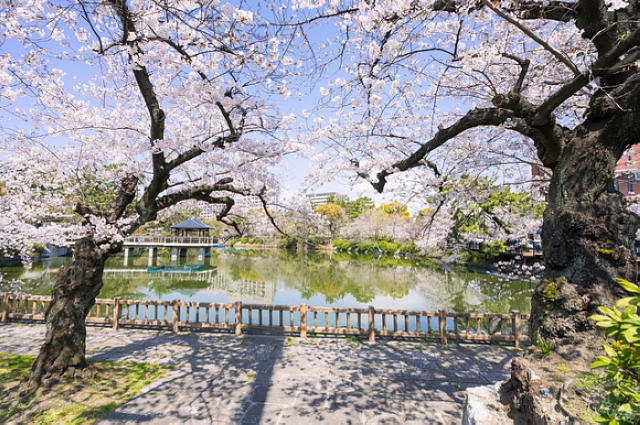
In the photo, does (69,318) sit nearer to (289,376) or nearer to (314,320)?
(289,376)

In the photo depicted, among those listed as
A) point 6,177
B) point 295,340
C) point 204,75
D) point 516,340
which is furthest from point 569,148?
point 6,177

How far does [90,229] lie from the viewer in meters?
4.16

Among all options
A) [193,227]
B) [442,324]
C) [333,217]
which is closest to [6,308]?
[442,324]

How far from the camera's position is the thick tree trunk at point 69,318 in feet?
12.8

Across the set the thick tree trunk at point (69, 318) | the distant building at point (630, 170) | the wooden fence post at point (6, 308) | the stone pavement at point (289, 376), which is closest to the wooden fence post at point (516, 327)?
the stone pavement at point (289, 376)

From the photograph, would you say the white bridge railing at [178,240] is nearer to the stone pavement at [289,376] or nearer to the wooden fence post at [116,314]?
the stone pavement at [289,376]

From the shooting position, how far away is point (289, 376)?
4469 millimetres

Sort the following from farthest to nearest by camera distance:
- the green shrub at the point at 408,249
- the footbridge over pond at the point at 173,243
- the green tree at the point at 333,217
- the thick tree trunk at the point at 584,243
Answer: the green tree at the point at 333,217 → the green shrub at the point at 408,249 → the footbridge over pond at the point at 173,243 → the thick tree trunk at the point at 584,243

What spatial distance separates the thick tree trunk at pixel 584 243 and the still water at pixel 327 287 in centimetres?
910

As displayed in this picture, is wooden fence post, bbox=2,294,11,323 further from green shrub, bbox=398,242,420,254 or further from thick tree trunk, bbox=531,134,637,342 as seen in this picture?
green shrub, bbox=398,242,420,254

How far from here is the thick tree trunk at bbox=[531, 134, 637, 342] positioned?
8.00ft

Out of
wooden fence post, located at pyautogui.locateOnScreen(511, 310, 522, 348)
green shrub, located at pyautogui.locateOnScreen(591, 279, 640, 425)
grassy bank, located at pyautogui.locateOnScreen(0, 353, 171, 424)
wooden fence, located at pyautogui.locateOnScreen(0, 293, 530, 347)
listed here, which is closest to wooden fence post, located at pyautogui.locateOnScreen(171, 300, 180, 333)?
wooden fence, located at pyautogui.locateOnScreen(0, 293, 530, 347)

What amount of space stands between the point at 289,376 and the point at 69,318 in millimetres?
3145

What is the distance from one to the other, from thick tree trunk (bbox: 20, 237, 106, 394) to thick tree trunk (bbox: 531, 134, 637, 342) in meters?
5.38
